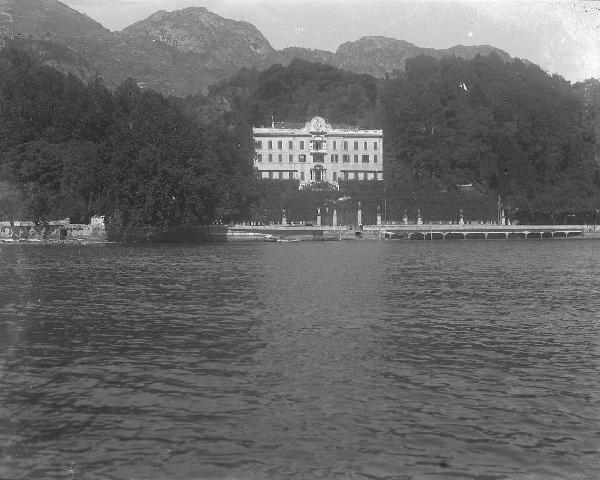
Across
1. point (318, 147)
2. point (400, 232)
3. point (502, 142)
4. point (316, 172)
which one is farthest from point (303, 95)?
point (400, 232)

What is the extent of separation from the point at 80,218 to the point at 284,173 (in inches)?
1871

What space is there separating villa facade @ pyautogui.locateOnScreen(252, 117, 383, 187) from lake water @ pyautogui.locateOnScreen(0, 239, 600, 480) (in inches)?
4198

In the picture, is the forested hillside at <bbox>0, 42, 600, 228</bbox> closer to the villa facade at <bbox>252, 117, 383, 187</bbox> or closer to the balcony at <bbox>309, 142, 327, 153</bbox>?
the villa facade at <bbox>252, 117, 383, 187</bbox>

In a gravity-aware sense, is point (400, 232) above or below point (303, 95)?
below

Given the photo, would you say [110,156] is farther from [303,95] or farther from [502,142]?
[303,95]

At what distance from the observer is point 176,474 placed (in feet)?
40.4

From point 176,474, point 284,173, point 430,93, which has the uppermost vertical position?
point 430,93

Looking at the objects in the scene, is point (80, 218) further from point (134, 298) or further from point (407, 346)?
point (407, 346)

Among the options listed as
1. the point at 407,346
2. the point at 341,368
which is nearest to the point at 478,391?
the point at 341,368

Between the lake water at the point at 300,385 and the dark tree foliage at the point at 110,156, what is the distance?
2208 inches

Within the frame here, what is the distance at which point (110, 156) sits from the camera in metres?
98.0

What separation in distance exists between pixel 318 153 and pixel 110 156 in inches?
2142

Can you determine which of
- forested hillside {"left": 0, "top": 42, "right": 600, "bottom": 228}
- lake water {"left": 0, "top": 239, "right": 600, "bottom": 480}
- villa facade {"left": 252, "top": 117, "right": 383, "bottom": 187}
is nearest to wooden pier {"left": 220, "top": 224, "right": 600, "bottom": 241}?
forested hillside {"left": 0, "top": 42, "right": 600, "bottom": 228}

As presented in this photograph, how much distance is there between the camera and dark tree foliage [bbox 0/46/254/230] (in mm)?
94062
